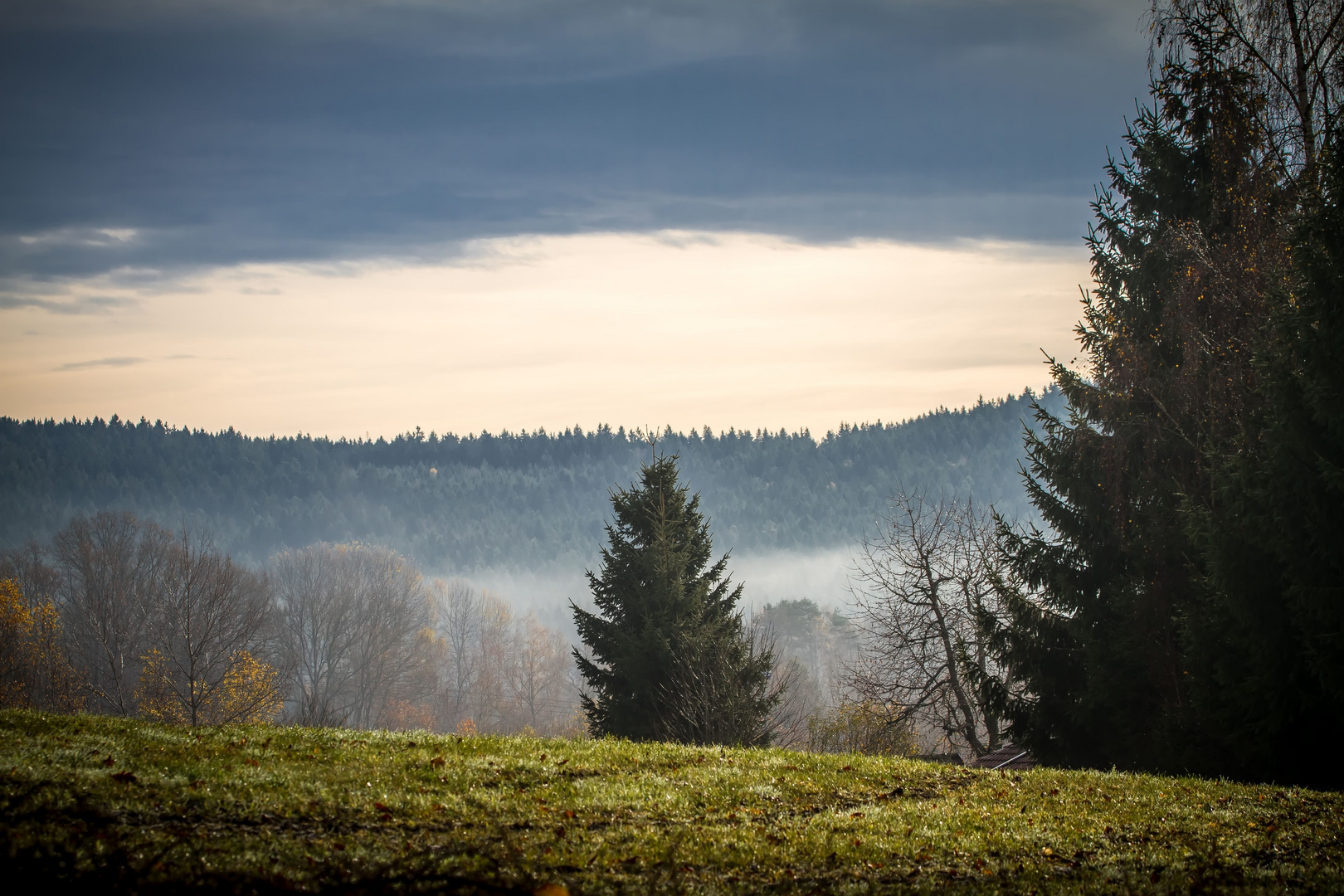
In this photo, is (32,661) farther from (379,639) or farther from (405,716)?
(405,716)

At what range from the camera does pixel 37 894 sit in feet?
16.8

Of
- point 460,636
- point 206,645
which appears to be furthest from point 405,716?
point 206,645

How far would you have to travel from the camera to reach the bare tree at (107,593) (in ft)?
196

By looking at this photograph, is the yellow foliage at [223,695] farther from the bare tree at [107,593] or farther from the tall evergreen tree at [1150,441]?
the tall evergreen tree at [1150,441]

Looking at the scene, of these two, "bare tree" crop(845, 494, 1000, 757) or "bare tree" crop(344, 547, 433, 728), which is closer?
"bare tree" crop(845, 494, 1000, 757)

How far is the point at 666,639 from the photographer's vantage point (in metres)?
23.3

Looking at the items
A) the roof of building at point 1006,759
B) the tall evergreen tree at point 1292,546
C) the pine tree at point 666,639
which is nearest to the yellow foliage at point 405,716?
the pine tree at point 666,639

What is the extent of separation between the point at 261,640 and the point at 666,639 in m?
62.3

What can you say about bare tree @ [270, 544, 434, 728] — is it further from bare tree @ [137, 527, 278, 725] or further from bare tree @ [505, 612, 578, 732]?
bare tree @ [505, 612, 578, 732]

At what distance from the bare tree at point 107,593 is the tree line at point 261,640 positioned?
190mm

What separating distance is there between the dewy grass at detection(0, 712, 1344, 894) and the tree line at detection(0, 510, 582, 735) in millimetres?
26756

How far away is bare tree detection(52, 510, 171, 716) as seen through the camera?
5966 cm

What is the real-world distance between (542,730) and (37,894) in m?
88.2

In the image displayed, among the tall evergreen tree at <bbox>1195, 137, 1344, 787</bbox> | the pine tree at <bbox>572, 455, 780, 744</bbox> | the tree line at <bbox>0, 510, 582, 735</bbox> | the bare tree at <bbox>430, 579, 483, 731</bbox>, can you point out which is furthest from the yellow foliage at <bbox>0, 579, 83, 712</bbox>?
the bare tree at <bbox>430, 579, 483, 731</bbox>
